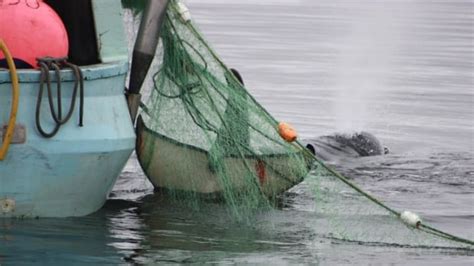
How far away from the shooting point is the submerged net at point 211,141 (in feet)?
39.2

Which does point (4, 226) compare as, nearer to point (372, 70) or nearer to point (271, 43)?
point (372, 70)

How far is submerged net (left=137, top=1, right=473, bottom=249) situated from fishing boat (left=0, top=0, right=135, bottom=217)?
0.56 meters

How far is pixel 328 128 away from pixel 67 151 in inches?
236

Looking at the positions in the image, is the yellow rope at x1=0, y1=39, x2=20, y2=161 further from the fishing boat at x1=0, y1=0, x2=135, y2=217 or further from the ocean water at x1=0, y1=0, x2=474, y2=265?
the ocean water at x1=0, y1=0, x2=474, y2=265

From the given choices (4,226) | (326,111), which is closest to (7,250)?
(4,226)

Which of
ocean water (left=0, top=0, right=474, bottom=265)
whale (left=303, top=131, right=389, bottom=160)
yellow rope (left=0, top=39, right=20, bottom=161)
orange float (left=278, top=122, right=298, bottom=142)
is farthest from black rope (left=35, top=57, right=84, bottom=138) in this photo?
whale (left=303, top=131, right=389, bottom=160)

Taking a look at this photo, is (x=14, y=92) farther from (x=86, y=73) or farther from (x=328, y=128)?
(x=328, y=128)

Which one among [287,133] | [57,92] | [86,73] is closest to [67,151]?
[57,92]

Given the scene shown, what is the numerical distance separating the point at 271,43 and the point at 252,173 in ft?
43.0

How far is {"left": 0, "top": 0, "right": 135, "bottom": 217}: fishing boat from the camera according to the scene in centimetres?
1096

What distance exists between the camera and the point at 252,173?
11969 mm

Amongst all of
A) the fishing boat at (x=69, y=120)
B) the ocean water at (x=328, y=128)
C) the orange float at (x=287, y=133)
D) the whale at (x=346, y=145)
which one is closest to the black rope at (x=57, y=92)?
the fishing boat at (x=69, y=120)

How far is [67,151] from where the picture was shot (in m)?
→ 11.1

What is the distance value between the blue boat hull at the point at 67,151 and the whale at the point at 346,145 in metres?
3.38
